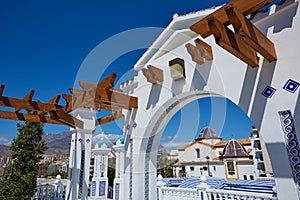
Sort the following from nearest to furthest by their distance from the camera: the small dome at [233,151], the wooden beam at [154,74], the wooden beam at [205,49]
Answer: the wooden beam at [205,49] < the wooden beam at [154,74] < the small dome at [233,151]

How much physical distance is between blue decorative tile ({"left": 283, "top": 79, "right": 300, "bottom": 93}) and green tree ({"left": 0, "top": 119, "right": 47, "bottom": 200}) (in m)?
6.48

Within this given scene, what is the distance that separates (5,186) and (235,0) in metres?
6.83

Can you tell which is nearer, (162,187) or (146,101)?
(146,101)

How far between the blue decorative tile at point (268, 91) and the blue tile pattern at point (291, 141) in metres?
0.21

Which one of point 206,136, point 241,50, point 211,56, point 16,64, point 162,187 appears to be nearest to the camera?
point 241,50

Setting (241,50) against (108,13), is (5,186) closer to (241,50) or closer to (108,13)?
(108,13)

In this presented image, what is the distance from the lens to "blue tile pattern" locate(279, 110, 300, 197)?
5.96 ft

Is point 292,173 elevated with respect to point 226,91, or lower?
lower

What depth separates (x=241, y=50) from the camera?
199 cm

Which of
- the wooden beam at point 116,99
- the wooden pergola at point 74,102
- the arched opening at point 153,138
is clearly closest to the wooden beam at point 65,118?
the wooden pergola at point 74,102

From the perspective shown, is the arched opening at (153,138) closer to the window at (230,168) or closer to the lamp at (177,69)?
the lamp at (177,69)

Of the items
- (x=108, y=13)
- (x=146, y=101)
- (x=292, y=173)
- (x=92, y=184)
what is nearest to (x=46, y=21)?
(x=108, y=13)

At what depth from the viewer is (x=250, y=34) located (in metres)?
1.79

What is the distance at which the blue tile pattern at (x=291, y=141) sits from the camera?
182cm
